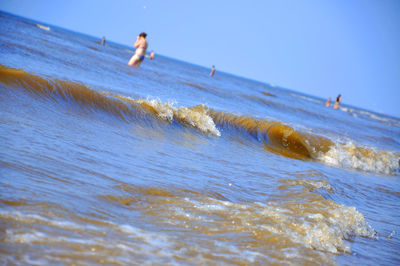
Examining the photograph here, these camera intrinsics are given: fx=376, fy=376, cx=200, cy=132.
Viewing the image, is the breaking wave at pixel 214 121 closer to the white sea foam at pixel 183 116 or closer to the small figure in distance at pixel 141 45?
the white sea foam at pixel 183 116

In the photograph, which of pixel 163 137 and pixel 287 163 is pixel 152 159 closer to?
pixel 163 137

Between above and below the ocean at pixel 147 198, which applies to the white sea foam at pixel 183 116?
above

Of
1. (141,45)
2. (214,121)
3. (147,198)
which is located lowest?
(147,198)

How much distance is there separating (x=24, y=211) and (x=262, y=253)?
1.55m

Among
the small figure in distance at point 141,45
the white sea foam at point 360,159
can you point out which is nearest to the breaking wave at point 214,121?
the white sea foam at point 360,159

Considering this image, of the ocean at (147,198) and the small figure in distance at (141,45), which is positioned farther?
the small figure in distance at (141,45)

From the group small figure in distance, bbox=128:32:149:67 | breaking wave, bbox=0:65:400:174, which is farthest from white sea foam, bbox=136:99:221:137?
small figure in distance, bbox=128:32:149:67

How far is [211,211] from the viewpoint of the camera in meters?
3.19

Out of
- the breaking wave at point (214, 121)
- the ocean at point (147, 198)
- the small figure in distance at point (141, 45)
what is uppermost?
the small figure in distance at point (141, 45)

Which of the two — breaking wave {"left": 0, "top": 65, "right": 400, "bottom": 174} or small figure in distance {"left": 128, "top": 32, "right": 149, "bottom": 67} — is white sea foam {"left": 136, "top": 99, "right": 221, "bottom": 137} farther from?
small figure in distance {"left": 128, "top": 32, "right": 149, "bottom": 67}

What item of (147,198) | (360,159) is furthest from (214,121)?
(147,198)

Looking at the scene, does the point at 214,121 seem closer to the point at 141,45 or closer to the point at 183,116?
the point at 183,116

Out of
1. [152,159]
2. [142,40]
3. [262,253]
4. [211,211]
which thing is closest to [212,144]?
[152,159]

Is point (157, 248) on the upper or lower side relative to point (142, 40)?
lower
